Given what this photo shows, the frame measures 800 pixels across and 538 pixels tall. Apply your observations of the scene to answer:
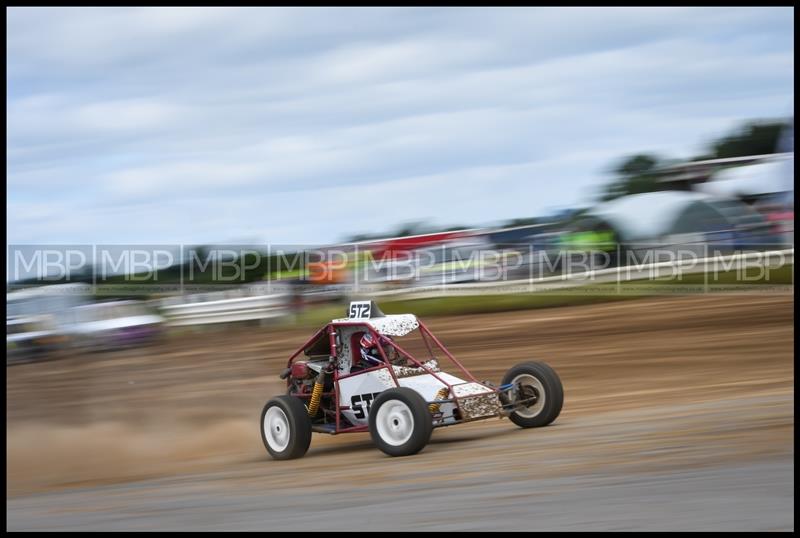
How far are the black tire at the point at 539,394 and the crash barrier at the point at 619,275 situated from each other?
29.3ft

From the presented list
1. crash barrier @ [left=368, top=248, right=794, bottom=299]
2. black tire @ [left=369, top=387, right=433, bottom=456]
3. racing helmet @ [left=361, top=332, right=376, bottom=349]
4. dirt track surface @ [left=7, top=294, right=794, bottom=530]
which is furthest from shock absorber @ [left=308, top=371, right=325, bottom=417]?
crash barrier @ [left=368, top=248, right=794, bottom=299]

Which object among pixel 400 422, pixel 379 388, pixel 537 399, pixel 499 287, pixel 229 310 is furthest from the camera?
pixel 229 310

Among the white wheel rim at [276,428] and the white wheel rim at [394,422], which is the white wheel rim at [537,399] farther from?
the white wheel rim at [276,428]

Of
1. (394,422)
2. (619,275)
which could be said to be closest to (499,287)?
(619,275)

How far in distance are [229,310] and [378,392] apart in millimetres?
12156

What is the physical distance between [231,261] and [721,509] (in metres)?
18.7

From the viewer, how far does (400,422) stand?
27.2ft

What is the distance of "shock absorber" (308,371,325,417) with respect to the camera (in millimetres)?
9320

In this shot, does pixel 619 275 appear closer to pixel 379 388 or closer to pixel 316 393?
pixel 316 393

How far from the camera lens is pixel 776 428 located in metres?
7.64

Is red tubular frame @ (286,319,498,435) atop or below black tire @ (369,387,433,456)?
atop

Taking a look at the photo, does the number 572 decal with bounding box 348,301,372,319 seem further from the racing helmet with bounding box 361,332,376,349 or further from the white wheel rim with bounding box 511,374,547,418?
the white wheel rim with bounding box 511,374,547,418

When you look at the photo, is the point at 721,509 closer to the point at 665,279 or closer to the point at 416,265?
the point at 665,279

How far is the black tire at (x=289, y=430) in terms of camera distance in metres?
9.02
